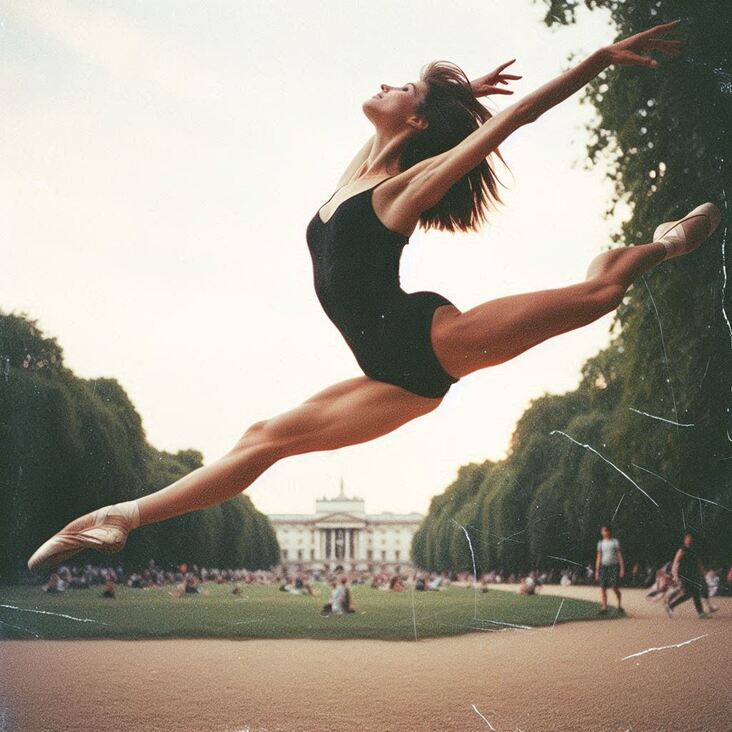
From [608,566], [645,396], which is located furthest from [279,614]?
[645,396]

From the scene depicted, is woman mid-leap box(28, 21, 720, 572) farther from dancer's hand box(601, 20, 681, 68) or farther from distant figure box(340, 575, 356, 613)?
distant figure box(340, 575, 356, 613)

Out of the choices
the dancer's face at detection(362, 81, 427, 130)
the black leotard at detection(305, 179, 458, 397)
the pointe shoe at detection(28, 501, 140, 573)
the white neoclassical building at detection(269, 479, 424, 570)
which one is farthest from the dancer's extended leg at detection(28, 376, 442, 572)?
the dancer's face at detection(362, 81, 427, 130)

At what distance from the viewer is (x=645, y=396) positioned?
5223 millimetres

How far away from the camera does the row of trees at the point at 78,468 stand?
5070mm

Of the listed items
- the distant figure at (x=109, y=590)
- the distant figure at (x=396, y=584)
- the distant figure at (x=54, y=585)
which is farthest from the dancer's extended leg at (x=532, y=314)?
the distant figure at (x=54, y=585)

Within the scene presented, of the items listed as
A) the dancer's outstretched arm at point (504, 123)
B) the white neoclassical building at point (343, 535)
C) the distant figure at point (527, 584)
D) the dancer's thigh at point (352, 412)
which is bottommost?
the distant figure at point (527, 584)

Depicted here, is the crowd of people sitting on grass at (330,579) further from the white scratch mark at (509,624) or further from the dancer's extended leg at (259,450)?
the dancer's extended leg at (259,450)

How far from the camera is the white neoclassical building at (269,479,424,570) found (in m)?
4.93

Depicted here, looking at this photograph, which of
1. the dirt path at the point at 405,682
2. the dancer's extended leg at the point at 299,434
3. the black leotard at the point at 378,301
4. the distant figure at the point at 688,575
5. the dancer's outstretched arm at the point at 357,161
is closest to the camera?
the dancer's extended leg at the point at 299,434

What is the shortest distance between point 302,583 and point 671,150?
11.6 feet

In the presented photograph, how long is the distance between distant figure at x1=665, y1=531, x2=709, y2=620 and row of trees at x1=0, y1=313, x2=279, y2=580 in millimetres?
2366

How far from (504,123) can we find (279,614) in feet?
9.88

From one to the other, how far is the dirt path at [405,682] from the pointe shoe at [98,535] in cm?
116

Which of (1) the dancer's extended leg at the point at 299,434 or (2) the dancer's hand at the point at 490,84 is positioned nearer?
(1) the dancer's extended leg at the point at 299,434
